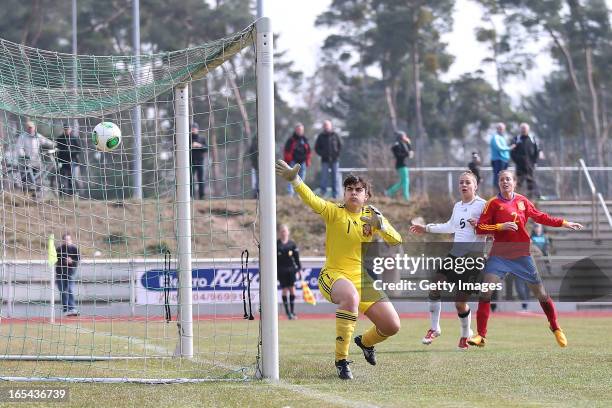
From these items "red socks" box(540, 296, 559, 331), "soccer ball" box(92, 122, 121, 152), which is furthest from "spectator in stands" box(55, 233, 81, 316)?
"red socks" box(540, 296, 559, 331)

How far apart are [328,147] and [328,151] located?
12 cm

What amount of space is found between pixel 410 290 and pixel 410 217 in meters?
12.7

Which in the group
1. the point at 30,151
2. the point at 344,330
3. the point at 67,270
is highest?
the point at 30,151

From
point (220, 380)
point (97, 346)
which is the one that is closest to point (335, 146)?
point (97, 346)

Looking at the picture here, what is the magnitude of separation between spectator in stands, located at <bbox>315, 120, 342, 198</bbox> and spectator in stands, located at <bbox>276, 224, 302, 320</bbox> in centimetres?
658

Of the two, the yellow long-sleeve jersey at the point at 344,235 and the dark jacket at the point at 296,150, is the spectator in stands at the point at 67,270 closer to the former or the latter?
the yellow long-sleeve jersey at the point at 344,235

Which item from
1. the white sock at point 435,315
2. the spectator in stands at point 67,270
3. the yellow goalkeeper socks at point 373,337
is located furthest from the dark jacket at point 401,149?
the yellow goalkeeper socks at point 373,337

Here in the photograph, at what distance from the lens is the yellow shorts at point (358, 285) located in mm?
10352

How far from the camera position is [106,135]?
12.1 metres

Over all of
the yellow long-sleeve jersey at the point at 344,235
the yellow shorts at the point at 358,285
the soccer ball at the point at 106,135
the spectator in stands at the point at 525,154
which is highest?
the spectator in stands at the point at 525,154

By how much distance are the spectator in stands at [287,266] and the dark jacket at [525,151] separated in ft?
25.9

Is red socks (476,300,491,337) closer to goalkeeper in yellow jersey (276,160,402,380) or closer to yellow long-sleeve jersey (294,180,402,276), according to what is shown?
goalkeeper in yellow jersey (276,160,402,380)

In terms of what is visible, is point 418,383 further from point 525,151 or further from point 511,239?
point 525,151

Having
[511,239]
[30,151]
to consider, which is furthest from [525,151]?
[30,151]
